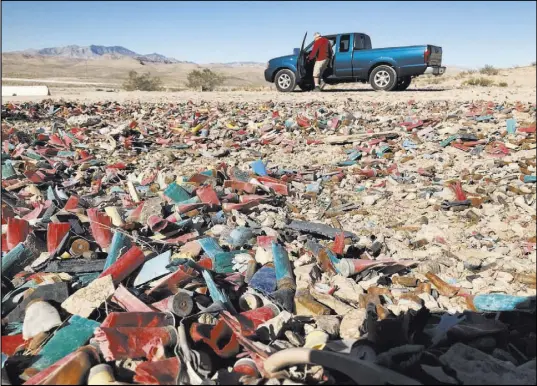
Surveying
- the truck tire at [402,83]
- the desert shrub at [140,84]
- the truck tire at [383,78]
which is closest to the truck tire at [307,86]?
the truck tire at [383,78]

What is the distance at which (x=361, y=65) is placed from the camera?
42.9 feet

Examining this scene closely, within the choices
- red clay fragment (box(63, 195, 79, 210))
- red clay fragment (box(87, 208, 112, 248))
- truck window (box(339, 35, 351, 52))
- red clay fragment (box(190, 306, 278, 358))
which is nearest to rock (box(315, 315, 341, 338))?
red clay fragment (box(190, 306, 278, 358))

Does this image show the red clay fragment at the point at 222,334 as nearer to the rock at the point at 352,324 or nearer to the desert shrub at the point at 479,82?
the rock at the point at 352,324

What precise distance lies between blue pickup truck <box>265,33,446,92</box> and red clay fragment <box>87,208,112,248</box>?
10.7 metres

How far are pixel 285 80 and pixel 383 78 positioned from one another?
3064mm

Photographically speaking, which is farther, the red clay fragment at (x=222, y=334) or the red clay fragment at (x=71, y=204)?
the red clay fragment at (x=71, y=204)

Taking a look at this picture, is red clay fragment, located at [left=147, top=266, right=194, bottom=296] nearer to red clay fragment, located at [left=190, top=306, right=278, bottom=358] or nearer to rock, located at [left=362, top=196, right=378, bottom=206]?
red clay fragment, located at [left=190, top=306, right=278, bottom=358]

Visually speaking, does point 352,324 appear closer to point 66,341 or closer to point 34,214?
point 66,341

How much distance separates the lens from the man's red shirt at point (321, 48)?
1283 centimetres

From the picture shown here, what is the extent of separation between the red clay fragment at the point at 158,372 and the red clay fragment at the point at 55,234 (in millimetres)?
1718

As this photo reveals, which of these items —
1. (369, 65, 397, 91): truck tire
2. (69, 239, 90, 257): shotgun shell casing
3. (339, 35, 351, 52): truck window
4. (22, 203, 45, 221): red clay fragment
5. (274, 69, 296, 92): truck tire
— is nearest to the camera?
(69, 239, 90, 257): shotgun shell casing

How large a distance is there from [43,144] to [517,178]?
698 cm

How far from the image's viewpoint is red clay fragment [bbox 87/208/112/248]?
3.29 metres

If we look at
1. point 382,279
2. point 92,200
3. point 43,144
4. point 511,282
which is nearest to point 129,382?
point 382,279
